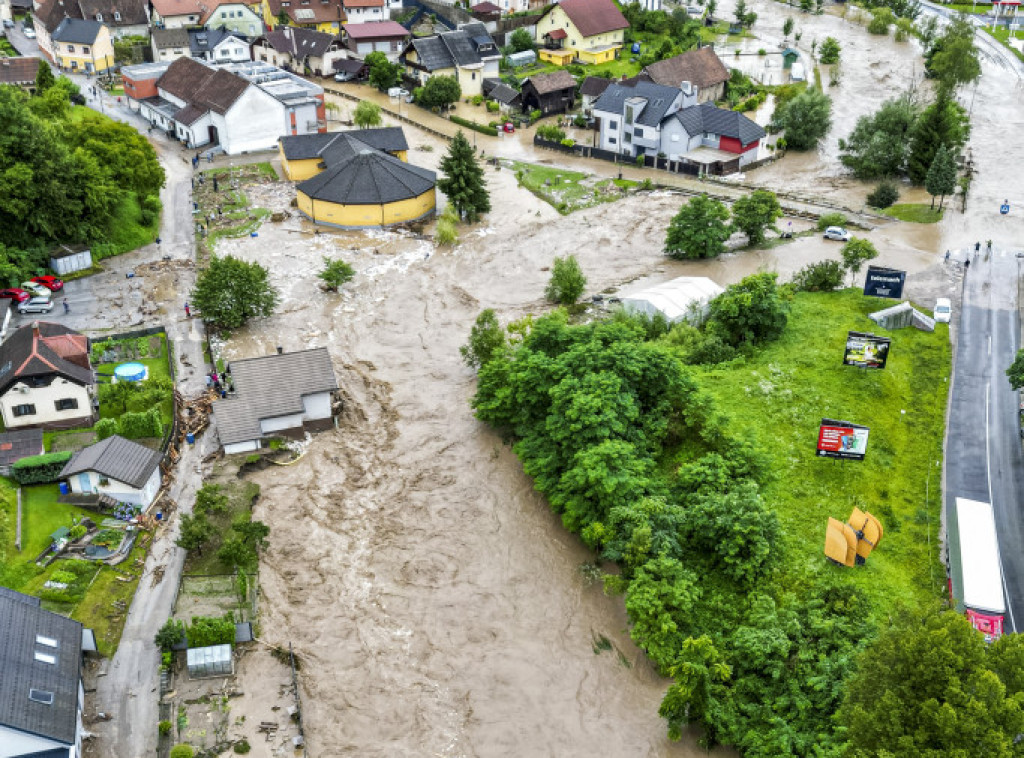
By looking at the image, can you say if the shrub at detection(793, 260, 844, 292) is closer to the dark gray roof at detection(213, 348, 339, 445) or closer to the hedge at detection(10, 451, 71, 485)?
the dark gray roof at detection(213, 348, 339, 445)

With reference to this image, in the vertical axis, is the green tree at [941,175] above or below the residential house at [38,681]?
above

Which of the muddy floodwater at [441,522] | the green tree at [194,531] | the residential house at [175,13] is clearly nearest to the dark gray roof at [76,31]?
the residential house at [175,13]

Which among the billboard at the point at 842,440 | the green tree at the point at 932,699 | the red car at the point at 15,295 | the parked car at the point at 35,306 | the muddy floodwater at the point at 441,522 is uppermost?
the green tree at the point at 932,699

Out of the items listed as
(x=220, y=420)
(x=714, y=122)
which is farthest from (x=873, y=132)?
(x=220, y=420)

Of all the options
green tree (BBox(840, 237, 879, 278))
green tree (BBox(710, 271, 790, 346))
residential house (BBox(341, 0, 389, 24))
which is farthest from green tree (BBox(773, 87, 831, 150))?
residential house (BBox(341, 0, 389, 24))

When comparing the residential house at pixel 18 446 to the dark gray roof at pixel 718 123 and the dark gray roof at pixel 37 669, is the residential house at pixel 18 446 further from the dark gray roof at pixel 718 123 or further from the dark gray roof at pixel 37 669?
the dark gray roof at pixel 718 123

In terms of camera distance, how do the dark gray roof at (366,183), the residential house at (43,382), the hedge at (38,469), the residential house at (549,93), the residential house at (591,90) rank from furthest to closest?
the residential house at (549,93) < the residential house at (591,90) < the dark gray roof at (366,183) < the residential house at (43,382) < the hedge at (38,469)
